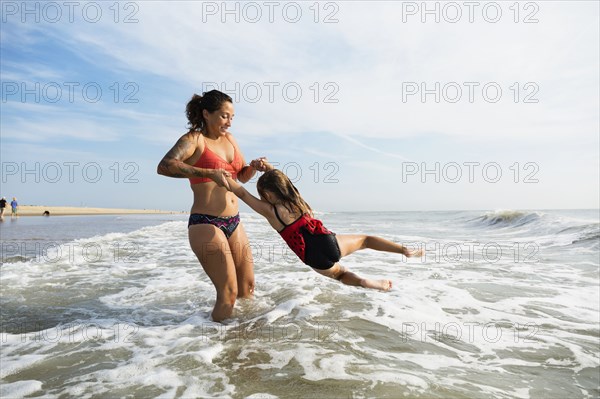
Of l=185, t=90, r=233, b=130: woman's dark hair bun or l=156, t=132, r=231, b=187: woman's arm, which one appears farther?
l=185, t=90, r=233, b=130: woman's dark hair bun

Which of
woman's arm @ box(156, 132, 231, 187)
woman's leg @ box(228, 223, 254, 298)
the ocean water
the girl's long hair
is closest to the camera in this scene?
the ocean water

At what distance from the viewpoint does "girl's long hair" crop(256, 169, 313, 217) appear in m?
4.17

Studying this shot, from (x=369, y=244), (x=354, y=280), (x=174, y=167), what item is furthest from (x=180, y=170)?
(x=369, y=244)

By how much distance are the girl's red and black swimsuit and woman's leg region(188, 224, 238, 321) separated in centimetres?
67

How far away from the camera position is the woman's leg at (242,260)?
460 centimetres

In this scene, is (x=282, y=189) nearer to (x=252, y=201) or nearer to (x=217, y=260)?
(x=252, y=201)

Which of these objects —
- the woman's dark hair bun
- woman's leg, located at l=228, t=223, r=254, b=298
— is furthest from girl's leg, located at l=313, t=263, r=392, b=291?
the woman's dark hair bun

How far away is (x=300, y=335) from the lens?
3.77 m

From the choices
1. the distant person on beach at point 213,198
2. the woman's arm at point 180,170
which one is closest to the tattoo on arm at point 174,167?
the woman's arm at point 180,170

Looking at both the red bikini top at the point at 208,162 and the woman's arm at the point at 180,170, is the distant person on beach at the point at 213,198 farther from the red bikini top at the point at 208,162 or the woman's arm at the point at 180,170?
the woman's arm at the point at 180,170

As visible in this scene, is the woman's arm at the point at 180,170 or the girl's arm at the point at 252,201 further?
the girl's arm at the point at 252,201

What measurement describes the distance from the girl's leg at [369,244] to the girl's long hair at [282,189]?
1.80ft

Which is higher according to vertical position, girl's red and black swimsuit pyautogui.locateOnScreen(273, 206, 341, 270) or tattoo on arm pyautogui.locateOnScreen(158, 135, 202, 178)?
tattoo on arm pyautogui.locateOnScreen(158, 135, 202, 178)

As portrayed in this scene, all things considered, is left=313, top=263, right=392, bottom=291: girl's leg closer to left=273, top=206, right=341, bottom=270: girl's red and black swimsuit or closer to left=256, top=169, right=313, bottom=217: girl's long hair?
left=273, top=206, right=341, bottom=270: girl's red and black swimsuit
